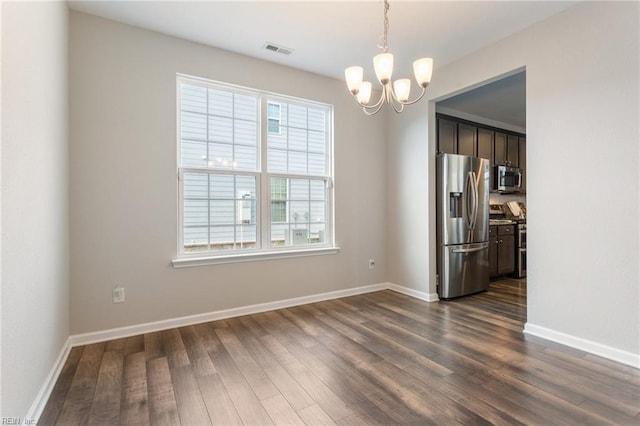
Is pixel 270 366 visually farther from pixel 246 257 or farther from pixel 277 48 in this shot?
A: pixel 277 48

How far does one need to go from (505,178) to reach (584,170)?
311 cm

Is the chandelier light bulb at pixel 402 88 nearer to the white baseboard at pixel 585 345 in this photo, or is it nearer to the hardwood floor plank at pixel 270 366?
the hardwood floor plank at pixel 270 366

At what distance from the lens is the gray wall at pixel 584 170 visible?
2.28 metres

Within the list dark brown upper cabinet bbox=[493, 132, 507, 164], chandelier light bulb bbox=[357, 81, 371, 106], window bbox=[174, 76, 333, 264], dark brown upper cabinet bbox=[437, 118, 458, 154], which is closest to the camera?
chandelier light bulb bbox=[357, 81, 371, 106]

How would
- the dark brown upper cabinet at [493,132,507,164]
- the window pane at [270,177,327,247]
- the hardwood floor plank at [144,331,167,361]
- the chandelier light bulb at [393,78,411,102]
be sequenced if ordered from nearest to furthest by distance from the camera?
1. the chandelier light bulb at [393,78,411,102]
2. the hardwood floor plank at [144,331,167,361]
3. the window pane at [270,177,327,247]
4. the dark brown upper cabinet at [493,132,507,164]

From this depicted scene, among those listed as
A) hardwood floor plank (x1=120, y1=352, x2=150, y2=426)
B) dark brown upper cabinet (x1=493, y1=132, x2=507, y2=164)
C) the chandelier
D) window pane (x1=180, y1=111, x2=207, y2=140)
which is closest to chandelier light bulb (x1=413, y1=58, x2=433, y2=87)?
the chandelier

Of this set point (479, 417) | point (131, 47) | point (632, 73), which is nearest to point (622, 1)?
point (632, 73)

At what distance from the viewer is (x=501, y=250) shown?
4.93 m

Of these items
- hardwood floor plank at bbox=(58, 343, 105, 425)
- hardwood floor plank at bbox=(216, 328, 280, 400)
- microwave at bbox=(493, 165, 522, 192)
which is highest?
microwave at bbox=(493, 165, 522, 192)

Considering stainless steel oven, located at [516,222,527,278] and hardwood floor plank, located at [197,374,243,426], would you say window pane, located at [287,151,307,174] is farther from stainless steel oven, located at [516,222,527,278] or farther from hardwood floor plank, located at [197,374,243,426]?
stainless steel oven, located at [516,222,527,278]

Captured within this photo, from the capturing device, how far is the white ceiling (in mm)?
2570

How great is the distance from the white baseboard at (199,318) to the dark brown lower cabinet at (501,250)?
2059 millimetres

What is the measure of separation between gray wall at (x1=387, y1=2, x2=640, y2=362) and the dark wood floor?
0.33 m

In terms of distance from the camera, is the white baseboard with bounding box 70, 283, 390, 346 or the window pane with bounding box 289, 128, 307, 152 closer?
the white baseboard with bounding box 70, 283, 390, 346
